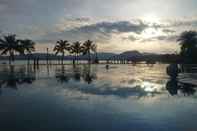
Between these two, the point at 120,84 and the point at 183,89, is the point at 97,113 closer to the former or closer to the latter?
the point at 183,89

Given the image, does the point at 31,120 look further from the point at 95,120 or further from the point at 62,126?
the point at 95,120

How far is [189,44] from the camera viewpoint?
82.0 metres

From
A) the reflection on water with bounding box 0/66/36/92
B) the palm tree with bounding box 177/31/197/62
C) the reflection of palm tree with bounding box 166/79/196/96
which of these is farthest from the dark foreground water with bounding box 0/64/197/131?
the palm tree with bounding box 177/31/197/62

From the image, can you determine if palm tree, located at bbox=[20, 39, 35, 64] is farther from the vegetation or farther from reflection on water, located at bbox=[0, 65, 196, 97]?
reflection on water, located at bbox=[0, 65, 196, 97]

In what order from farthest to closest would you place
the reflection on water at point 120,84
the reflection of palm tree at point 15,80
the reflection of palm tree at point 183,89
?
the reflection of palm tree at point 15,80 → the reflection on water at point 120,84 → the reflection of palm tree at point 183,89

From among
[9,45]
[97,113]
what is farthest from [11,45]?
[97,113]

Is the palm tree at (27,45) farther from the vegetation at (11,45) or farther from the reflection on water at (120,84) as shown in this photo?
the reflection on water at (120,84)

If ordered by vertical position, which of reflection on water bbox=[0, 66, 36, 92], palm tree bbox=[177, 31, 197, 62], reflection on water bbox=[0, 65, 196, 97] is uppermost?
palm tree bbox=[177, 31, 197, 62]

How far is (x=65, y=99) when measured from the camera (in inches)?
725

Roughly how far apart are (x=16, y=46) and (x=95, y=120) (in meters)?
75.8

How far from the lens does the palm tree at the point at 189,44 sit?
3182 inches

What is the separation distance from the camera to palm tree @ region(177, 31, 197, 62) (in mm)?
80812

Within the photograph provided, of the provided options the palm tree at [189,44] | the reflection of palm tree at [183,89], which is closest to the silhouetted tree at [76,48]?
the palm tree at [189,44]

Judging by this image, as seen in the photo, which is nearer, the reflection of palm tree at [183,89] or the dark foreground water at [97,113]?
the dark foreground water at [97,113]
